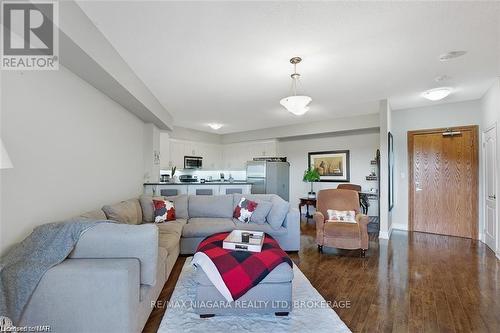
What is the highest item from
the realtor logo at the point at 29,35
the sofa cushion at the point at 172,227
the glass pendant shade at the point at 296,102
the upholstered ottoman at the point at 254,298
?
the realtor logo at the point at 29,35

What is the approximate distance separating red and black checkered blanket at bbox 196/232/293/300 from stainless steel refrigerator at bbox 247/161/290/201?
4.50m

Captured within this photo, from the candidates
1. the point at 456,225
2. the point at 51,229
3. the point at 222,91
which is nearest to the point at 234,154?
the point at 222,91

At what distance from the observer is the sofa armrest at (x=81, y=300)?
58.8 inches

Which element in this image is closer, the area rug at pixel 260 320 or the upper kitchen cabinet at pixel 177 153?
the area rug at pixel 260 320

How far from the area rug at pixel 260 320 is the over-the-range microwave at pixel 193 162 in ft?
16.7

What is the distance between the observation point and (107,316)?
1.53 m

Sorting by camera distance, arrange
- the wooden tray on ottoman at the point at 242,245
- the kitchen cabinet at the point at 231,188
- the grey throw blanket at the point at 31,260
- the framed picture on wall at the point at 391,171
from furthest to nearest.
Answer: the kitchen cabinet at the point at 231,188, the framed picture on wall at the point at 391,171, the wooden tray on ottoman at the point at 242,245, the grey throw blanket at the point at 31,260

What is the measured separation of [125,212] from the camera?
10.1 ft

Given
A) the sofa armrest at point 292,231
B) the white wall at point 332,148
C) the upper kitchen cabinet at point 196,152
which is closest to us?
the sofa armrest at point 292,231

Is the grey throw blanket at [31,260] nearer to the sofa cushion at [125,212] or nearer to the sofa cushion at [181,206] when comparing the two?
the sofa cushion at [125,212]

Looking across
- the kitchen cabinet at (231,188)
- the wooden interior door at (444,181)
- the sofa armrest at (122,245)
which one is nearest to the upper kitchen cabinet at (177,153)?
the kitchen cabinet at (231,188)

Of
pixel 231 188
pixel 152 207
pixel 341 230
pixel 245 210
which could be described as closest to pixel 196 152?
pixel 231 188

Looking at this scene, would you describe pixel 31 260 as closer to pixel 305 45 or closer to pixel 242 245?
pixel 242 245

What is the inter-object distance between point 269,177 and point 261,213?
3043 millimetres
